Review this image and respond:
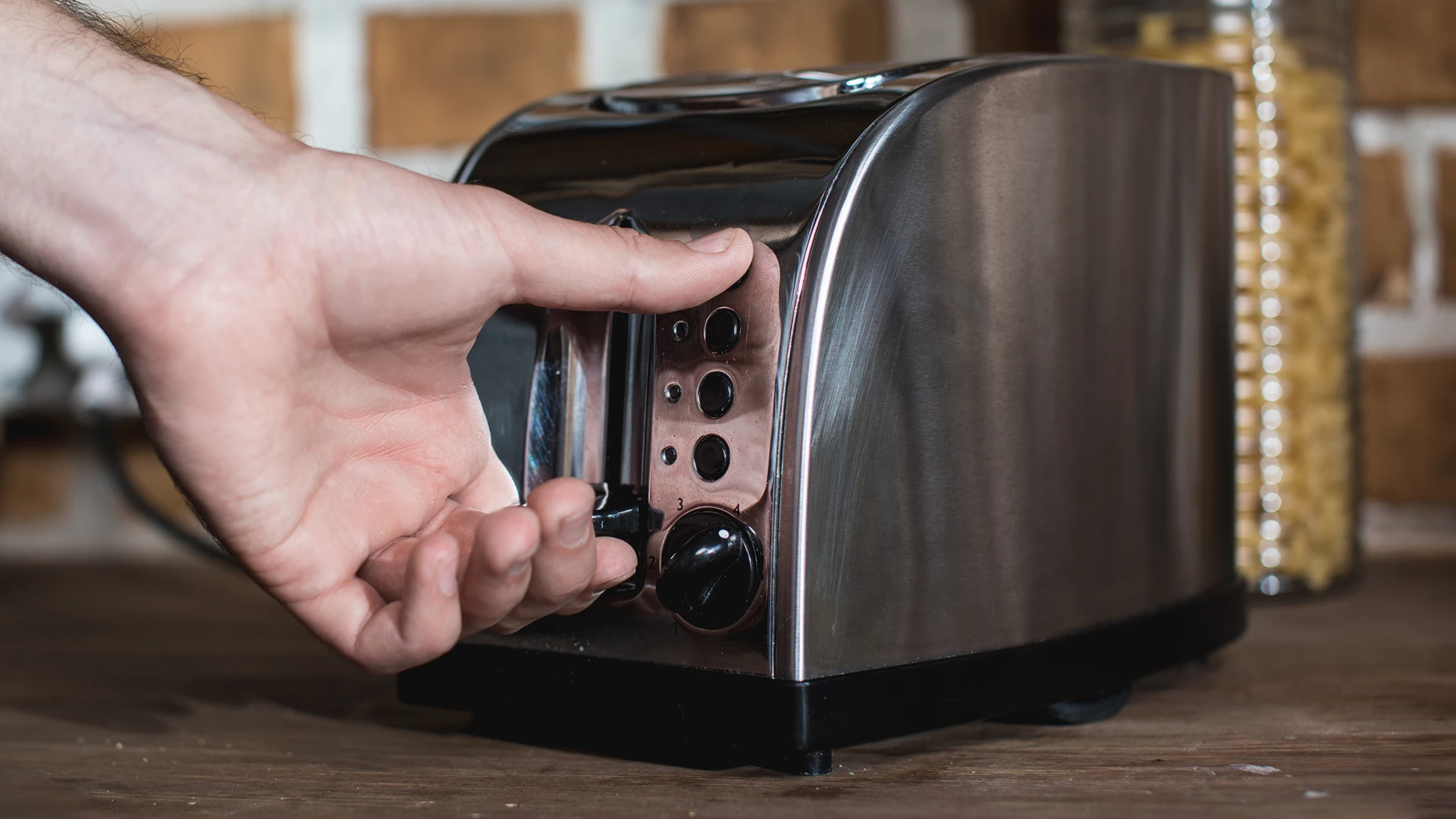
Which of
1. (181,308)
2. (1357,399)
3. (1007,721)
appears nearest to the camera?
(181,308)

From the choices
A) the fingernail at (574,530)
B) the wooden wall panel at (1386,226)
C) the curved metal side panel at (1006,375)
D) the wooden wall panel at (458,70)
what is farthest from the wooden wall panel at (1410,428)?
the fingernail at (574,530)

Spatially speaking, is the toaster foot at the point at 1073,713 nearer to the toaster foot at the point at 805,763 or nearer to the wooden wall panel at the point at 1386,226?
the toaster foot at the point at 805,763

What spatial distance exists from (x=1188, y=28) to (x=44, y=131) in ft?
1.75

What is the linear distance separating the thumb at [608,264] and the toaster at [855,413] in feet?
0.03

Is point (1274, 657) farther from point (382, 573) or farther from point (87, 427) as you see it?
point (87, 427)

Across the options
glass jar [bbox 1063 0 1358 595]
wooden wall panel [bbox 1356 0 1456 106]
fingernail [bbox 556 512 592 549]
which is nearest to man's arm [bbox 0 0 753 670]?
fingernail [bbox 556 512 592 549]

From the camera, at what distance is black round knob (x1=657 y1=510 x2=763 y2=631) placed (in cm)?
42

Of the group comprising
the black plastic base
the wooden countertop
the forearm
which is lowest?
the wooden countertop

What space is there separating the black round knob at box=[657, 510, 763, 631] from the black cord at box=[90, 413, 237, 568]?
1.72ft

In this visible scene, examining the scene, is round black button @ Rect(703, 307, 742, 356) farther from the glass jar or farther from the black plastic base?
the glass jar

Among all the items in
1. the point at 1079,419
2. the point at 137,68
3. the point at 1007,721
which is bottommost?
the point at 1007,721

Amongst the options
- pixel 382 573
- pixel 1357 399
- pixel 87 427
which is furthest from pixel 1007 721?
pixel 87 427

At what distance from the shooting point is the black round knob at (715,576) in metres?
0.42

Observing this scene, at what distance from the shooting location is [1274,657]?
62cm
